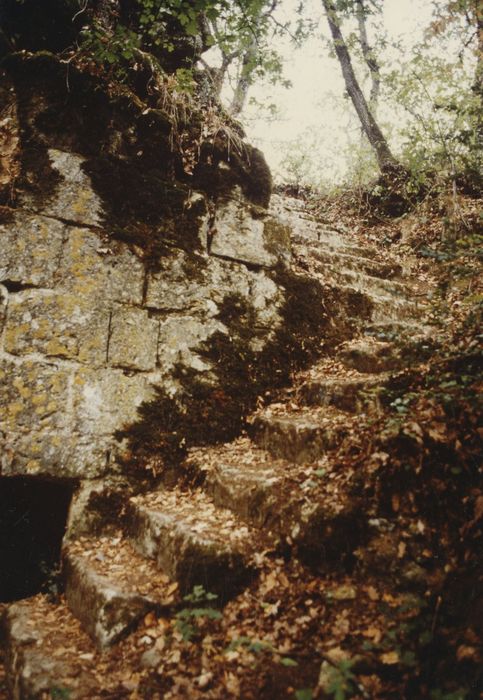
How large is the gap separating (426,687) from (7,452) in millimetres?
2897

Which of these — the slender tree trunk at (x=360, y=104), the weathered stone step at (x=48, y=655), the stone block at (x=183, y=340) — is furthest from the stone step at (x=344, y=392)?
the slender tree trunk at (x=360, y=104)

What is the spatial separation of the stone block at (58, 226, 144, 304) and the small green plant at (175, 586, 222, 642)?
2.33m

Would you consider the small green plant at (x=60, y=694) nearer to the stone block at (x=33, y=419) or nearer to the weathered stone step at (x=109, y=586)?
the weathered stone step at (x=109, y=586)

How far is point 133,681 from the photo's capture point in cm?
211

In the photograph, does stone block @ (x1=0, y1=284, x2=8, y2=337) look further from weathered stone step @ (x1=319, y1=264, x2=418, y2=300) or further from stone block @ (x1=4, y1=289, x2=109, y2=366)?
weathered stone step @ (x1=319, y1=264, x2=418, y2=300)

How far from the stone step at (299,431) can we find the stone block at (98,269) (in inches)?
60.6

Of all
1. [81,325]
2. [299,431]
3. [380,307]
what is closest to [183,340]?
[81,325]

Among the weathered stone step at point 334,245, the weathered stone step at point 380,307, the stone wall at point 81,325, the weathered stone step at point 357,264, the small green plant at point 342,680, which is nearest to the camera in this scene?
the small green plant at point 342,680

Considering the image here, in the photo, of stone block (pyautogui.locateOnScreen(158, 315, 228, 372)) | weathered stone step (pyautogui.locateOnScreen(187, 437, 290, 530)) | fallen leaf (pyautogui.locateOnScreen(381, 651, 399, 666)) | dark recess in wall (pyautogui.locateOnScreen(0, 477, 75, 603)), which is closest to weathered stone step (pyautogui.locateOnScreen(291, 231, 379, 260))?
stone block (pyautogui.locateOnScreen(158, 315, 228, 372))

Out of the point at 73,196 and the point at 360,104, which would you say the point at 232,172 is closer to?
the point at 73,196

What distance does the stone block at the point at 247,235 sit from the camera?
4242mm

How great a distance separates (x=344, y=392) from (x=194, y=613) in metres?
1.97

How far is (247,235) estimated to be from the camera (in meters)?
4.38

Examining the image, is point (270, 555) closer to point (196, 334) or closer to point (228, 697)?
point (228, 697)
